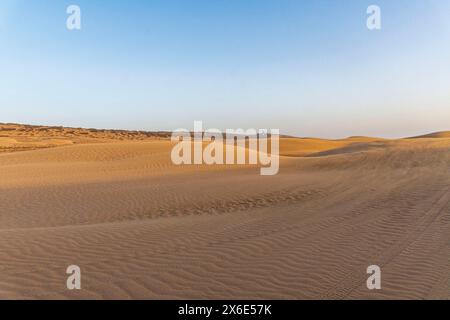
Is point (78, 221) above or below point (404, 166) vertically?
below

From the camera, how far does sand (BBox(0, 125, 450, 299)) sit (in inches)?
197

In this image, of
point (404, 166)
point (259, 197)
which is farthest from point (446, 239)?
point (404, 166)

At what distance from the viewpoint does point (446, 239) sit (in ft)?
23.1

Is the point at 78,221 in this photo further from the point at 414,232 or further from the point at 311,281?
the point at 414,232

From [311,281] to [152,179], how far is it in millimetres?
12743

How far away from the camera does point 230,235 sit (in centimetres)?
758

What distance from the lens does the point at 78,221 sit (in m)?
9.77

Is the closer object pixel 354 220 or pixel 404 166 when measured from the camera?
pixel 354 220

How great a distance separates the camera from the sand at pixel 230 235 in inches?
197

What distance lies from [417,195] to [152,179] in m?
11.4
